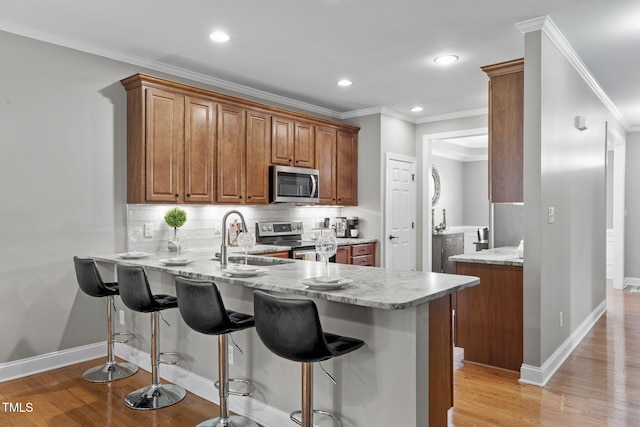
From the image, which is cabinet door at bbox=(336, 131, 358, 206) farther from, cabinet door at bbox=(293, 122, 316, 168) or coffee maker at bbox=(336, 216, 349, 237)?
cabinet door at bbox=(293, 122, 316, 168)

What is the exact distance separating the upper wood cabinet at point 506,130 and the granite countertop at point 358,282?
1522 mm

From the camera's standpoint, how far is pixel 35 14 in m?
3.15

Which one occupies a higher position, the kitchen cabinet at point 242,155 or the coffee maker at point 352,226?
the kitchen cabinet at point 242,155

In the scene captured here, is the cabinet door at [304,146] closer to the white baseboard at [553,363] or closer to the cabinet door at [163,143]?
the cabinet door at [163,143]

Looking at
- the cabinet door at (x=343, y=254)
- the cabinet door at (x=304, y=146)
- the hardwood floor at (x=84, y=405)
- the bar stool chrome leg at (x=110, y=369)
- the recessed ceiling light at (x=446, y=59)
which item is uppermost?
the recessed ceiling light at (x=446, y=59)

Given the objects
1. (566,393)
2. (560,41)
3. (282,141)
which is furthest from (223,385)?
(560,41)

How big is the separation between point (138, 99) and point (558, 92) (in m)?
3.55

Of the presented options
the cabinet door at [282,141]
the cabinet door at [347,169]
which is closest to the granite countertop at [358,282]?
the cabinet door at [282,141]

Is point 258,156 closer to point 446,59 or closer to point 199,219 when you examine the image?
point 199,219

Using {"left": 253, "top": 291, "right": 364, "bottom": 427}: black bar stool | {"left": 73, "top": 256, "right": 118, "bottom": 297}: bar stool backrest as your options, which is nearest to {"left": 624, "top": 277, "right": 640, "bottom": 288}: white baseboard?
{"left": 253, "top": 291, "right": 364, "bottom": 427}: black bar stool

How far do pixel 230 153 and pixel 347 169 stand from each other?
2069 millimetres

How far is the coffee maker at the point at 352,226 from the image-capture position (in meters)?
6.16

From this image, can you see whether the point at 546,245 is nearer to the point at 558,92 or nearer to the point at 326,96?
the point at 558,92

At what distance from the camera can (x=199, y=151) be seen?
168 inches
